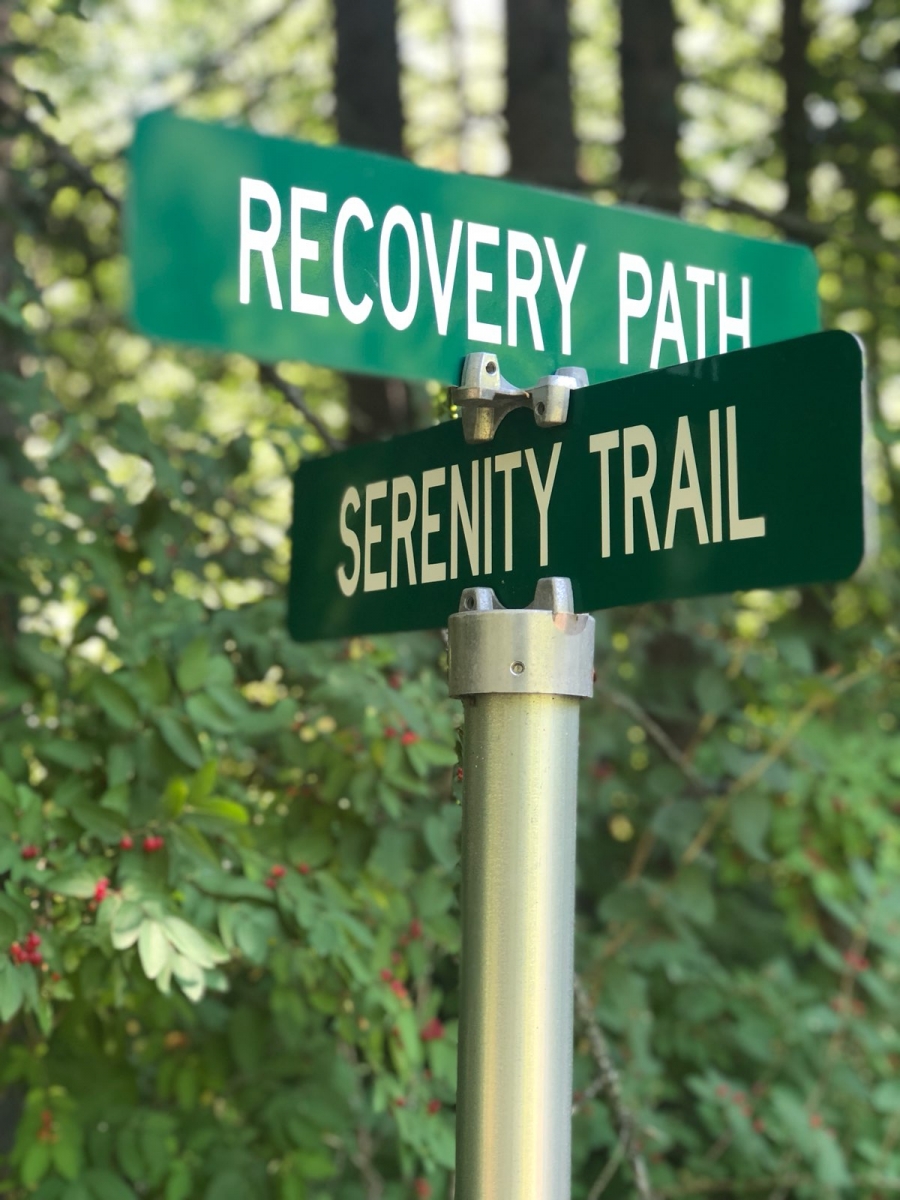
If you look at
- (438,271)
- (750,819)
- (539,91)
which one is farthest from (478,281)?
(539,91)

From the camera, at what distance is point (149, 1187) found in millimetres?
2256

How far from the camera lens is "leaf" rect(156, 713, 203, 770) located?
2.05m

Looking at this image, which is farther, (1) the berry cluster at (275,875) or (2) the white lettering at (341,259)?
(1) the berry cluster at (275,875)

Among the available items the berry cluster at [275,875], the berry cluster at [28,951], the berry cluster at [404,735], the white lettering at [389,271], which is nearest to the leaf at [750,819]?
the berry cluster at [404,735]

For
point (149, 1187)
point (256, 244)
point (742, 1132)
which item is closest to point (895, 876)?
point (742, 1132)

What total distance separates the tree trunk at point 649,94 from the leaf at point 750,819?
2.14 meters

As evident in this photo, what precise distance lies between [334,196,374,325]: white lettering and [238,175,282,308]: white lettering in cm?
6

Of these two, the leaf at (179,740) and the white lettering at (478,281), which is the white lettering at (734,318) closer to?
the white lettering at (478,281)

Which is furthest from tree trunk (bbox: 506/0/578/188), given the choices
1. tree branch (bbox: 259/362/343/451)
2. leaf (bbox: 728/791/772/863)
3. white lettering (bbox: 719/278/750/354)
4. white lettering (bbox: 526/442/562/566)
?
white lettering (bbox: 526/442/562/566)

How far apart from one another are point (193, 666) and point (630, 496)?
110 cm

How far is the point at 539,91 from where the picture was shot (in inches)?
179

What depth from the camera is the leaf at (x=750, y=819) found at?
309cm

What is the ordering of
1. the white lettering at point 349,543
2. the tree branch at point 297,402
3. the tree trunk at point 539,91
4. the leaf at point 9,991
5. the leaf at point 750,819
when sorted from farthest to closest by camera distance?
1. the tree trunk at point 539,91
2. the leaf at point 750,819
3. the tree branch at point 297,402
4. the leaf at point 9,991
5. the white lettering at point 349,543

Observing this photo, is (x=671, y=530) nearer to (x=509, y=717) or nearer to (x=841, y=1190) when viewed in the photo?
(x=509, y=717)
